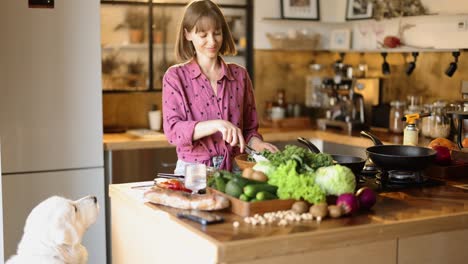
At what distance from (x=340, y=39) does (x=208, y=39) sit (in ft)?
8.25

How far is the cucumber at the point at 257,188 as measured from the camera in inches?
85.4

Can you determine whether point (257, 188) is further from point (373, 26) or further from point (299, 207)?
point (373, 26)

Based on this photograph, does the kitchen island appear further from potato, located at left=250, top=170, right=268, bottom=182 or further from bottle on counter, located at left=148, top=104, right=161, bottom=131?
bottle on counter, located at left=148, top=104, right=161, bottom=131

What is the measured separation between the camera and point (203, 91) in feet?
9.76

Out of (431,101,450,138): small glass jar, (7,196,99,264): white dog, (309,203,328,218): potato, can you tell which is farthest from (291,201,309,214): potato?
(431,101,450,138): small glass jar

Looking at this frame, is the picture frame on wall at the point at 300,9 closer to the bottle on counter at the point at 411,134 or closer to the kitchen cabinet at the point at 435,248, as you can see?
the bottle on counter at the point at 411,134

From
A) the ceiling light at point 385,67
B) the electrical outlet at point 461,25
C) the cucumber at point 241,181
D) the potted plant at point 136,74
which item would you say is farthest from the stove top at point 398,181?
the potted plant at point 136,74

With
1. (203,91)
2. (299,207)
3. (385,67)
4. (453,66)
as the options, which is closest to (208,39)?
(203,91)

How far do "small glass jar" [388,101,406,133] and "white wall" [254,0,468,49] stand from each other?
1.41 ft

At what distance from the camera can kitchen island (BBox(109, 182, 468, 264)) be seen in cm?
192

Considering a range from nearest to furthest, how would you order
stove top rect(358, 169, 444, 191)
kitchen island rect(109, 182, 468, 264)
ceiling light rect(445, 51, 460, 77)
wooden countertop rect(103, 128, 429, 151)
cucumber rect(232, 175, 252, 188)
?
kitchen island rect(109, 182, 468, 264)
cucumber rect(232, 175, 252, 188)
stove top rect(358, 169, 444, 191)
wooden countertop rect(103, 128, 429, 151)
ceiling light rect(445, 51, 460, 77)

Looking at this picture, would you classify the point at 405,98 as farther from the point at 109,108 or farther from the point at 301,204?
the point at 301,204

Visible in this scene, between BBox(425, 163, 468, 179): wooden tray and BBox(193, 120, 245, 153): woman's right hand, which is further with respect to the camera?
BBox(425, 163, 468, 179): wooden tray

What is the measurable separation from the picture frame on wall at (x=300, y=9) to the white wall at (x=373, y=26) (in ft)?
0.14
